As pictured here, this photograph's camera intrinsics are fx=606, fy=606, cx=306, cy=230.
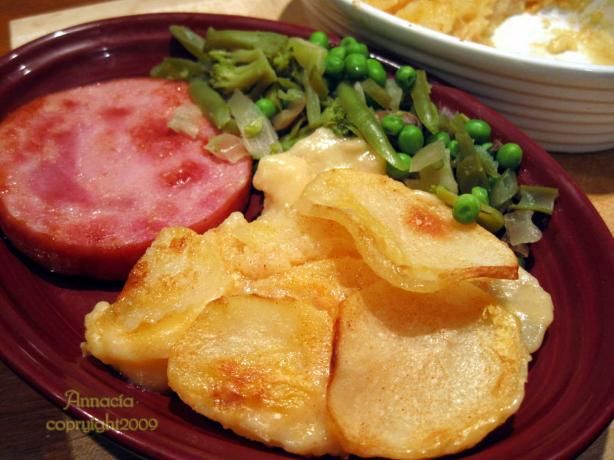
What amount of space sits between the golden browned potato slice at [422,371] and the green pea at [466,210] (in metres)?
0.32

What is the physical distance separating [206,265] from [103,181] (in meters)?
0.70

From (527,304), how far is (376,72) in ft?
4.32

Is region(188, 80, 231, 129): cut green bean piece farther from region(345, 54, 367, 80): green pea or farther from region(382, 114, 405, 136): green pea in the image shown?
region(382, 114, 405, 136): green pea

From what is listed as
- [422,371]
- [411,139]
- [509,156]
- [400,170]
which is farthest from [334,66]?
[422,371]

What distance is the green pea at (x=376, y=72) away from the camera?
2842 mm

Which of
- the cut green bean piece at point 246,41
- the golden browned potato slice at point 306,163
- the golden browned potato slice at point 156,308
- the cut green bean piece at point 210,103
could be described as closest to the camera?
the golden browned potato slice at point 156,308

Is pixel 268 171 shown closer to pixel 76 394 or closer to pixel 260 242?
pixel 260 242

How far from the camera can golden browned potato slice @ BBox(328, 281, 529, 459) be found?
5.39ft

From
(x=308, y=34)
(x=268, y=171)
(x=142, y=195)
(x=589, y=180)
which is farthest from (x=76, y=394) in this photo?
(x=589, y=180)

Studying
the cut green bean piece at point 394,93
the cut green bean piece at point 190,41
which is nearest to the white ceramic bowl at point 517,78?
the cut green bean piece at point 394,93

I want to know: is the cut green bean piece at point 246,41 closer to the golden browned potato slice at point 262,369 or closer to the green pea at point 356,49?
the green pea at point 356,49

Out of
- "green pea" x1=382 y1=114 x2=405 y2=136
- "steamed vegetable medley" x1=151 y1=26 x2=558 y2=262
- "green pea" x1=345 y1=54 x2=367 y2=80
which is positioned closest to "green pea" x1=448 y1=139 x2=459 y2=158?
"steamed vegetable medley" x1=151 y1=26 x2=558 y2=262

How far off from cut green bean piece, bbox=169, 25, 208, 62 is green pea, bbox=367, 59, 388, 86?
823 mm

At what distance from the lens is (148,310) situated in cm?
192
